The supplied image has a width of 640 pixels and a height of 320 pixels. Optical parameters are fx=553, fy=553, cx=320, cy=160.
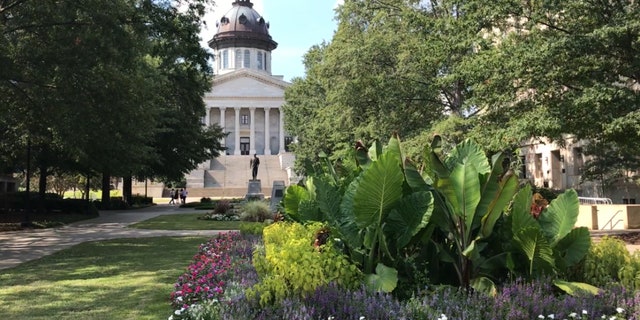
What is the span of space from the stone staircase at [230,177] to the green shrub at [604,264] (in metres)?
55.1

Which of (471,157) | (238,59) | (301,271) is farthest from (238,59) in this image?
(301,271)

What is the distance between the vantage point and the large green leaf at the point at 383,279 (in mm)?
4875

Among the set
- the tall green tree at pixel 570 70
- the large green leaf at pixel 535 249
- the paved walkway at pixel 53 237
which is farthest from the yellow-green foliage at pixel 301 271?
the tall green tree at pixel 570 70

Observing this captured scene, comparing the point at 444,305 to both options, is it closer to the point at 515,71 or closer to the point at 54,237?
the point at 515,71

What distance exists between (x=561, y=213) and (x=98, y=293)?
6015 millimetres

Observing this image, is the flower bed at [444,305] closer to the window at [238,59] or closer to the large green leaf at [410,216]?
the large green leaf at [410,216]

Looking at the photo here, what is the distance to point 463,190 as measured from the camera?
504 centimetres

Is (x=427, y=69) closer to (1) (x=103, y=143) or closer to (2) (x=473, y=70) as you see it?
(2) (x=473, y=70)

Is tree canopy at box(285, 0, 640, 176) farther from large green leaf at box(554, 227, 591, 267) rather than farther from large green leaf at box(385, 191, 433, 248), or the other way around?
large green leaf at box(385, 191, 433, 248)

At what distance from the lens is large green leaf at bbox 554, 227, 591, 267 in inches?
211

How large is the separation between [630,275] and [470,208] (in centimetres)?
180

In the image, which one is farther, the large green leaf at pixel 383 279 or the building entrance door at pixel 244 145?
the building entrance door at pixel 244 145

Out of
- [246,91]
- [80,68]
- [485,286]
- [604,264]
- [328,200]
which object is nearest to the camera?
[485,286]

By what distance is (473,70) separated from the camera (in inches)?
605
